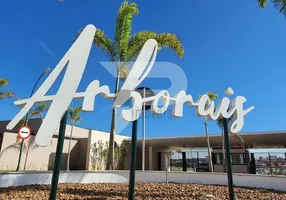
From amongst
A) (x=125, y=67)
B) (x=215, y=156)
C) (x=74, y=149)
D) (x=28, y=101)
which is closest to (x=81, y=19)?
(x=125, y=67)

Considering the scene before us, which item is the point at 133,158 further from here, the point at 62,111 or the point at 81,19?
the point at 81,19

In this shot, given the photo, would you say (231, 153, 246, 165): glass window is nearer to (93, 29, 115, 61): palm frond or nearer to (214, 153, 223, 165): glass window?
(214, 153, 223, 165): glass window

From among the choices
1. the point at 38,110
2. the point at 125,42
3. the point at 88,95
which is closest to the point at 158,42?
the point at 125,42

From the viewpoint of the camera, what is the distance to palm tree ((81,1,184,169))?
12.6 metres

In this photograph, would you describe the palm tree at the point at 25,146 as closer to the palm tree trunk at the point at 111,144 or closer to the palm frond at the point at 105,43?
the palm tree trunk at the point at 111,144

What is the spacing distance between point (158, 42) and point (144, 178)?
722cm

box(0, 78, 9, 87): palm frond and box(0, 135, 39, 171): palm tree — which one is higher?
box(0, 78, 9, 87): palm frond

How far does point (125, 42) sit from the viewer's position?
41.6ft

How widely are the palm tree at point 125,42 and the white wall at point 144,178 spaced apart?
2869 mm

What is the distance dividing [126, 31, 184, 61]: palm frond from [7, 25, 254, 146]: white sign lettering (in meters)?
6.80

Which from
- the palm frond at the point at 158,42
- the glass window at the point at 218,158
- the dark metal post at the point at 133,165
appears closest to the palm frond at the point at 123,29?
the palm frond at the point at 158,42

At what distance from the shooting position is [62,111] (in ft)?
14.0

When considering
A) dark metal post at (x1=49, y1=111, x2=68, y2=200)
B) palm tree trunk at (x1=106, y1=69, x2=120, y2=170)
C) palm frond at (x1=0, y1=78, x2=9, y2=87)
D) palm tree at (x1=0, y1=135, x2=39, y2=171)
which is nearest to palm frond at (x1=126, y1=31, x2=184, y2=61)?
palm tree trunk at (x1=106, y1=69, x2=120, y2=170)

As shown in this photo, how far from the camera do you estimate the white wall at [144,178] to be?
29.3 ft
